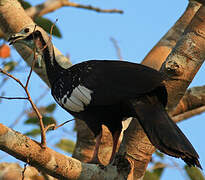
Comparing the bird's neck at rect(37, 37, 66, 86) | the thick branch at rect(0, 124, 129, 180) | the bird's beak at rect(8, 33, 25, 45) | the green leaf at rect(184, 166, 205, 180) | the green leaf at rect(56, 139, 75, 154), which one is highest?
the thick branch at rect(0, 124, 129, 180)

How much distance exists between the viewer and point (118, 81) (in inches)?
174

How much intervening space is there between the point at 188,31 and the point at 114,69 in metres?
1.01

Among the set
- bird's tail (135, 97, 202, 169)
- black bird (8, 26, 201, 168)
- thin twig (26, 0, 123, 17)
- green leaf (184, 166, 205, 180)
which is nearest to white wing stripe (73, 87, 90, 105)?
black bird (8, 26, 201, 168)

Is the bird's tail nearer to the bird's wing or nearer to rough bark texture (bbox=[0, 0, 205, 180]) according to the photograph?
the bird's wing

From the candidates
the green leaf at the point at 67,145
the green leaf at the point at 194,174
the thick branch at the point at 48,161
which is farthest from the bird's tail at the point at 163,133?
the green leaf at the point at 67,145

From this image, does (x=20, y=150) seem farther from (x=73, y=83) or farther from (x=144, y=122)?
(x=73, y=83)

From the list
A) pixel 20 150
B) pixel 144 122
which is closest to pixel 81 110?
pixel 144 122

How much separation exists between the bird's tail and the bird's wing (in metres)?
0.20

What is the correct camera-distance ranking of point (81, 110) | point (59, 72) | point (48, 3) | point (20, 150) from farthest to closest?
1. point (48, 3)
2. point (59, 72)
3. point (81, 110)
4. point (20, 150)

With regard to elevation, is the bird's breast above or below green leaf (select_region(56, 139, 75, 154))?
above

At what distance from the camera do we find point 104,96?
445cm

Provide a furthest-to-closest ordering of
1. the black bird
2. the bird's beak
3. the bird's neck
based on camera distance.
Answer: the bird's beak → the bird's neck → the black bird

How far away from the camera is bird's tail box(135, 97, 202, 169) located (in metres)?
3.75

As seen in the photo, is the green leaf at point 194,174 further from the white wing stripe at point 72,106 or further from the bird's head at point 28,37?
the bird's head at point 28,37
